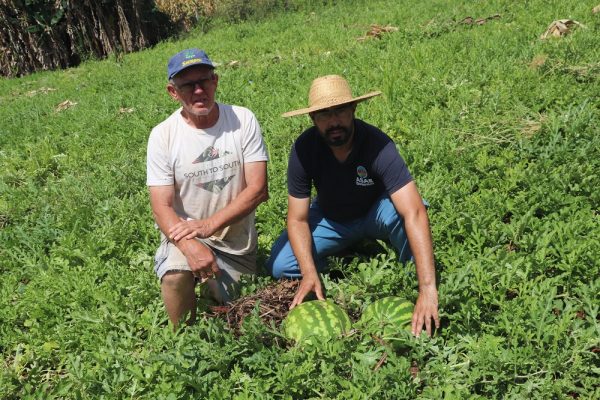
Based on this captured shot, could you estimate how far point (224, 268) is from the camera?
3.94 metres

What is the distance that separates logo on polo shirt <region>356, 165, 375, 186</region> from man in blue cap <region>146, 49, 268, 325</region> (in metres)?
0.66

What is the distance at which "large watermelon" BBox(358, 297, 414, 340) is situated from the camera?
9.62 ft

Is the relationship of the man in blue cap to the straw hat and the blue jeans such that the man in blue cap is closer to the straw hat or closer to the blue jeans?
the blue jeans

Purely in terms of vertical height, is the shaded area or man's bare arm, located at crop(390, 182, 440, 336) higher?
the shaded area

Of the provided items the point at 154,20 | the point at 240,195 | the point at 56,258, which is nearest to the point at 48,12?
the point at 154,20

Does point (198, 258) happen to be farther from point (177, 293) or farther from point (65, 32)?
point (65, 32)

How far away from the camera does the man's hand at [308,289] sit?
10.9 feet

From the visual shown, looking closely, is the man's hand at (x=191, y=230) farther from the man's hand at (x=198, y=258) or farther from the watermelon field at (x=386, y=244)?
the watermelon field at (x=386, y=244)

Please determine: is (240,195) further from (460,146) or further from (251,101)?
(251,101)

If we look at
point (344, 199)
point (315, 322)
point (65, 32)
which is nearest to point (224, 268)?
point (344, 199)

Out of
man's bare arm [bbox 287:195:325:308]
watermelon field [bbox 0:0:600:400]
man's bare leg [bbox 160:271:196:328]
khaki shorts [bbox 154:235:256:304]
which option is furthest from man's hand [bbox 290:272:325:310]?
man's bare leg [bbox 160:271:196:328]

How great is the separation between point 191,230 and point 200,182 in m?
0.43

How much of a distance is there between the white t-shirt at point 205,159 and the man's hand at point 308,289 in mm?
774

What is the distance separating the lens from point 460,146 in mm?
5137
